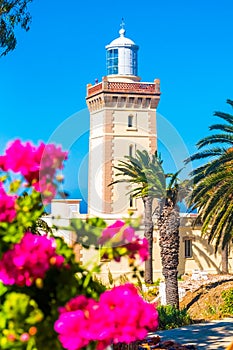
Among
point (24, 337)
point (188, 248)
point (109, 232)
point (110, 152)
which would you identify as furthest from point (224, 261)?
point (24, 337)

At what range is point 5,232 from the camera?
3.95 m

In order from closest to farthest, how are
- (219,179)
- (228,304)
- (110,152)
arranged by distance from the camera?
1. (110,152)
2. (228,304)
3. (219,179)

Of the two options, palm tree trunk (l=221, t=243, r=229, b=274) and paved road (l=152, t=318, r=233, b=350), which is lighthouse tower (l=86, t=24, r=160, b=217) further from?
palm tree trunk (l=221, t=243, r=229, b=274)

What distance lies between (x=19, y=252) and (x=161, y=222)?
57.3 feet

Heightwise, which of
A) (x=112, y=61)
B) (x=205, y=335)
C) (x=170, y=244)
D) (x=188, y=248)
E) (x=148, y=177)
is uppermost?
(x=112, y=61)

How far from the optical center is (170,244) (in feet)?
70.6

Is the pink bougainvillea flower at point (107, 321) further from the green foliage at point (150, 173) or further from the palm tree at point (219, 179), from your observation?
the palm tree at point (219, 179)

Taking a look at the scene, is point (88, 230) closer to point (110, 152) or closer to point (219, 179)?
point (110, 152)

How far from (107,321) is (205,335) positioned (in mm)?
7625

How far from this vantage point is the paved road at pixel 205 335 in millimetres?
9836

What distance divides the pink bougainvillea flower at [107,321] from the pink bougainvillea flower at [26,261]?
0.31 metres

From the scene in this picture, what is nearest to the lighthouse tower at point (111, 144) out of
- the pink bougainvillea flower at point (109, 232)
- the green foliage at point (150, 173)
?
the green foliage at point (150, 173)

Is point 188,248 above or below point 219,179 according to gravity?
below

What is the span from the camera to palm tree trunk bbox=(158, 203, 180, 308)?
2081cm
